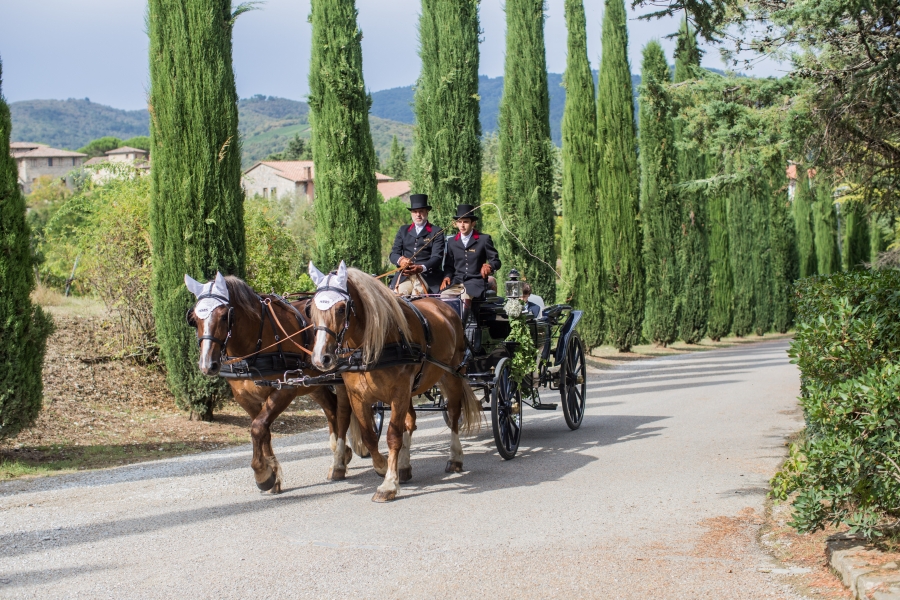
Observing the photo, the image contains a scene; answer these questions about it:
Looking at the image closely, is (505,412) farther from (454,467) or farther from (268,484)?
(268,484)

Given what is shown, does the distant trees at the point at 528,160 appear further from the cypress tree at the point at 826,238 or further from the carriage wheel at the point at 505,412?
the cypress tree at the point at 826,238

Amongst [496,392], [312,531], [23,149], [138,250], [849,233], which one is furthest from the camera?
[23,149]

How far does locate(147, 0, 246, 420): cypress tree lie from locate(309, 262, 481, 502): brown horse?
4.23 metres

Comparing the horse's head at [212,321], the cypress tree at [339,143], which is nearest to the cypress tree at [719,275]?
the cypress tree at [339,143]

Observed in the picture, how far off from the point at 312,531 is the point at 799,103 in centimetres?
690

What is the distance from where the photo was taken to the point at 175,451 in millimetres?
9539

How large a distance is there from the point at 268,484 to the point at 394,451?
114 cm

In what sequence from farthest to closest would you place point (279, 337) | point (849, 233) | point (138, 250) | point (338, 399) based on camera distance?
point (849, 233)
point (138, 250)
point (338, 399)
point (279, 337)

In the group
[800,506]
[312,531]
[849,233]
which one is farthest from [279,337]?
[849,233]

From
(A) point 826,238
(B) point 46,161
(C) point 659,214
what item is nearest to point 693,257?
(C) point 659,214

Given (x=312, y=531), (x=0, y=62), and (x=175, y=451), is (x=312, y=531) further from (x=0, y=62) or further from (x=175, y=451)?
(x=0, y=62)

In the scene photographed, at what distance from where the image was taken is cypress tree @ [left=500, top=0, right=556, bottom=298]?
20.0 m

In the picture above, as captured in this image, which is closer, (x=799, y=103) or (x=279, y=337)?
(x=279, y=337)

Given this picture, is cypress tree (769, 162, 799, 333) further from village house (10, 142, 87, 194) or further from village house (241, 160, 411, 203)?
village house (10, 142, 87, 194)
